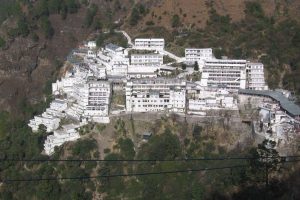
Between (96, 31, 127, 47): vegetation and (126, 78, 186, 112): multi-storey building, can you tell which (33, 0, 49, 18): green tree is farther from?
(126, 78, 186, 112): multi-storey building

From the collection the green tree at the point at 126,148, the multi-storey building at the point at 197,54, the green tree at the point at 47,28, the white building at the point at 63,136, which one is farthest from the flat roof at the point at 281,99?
the green tree at the point at 47,28

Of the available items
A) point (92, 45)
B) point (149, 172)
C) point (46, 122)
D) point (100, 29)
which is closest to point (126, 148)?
point (149, 172)

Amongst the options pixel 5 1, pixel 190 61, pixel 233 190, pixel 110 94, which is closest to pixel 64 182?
pixel 110 94

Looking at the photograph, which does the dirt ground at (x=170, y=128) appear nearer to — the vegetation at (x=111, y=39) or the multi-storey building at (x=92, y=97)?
the multi-storey building at (x=92, y=97)

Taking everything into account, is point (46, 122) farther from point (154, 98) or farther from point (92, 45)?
point (92, 45)

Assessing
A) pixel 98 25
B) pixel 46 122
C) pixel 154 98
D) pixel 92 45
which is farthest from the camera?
pixel 98 25

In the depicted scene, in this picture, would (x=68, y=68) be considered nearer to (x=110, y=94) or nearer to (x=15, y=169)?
(x=110, y=94)

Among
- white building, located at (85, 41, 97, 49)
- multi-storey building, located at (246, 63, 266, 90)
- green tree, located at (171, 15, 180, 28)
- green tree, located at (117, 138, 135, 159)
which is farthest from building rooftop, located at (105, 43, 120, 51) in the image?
multi-storey building, located at (246, 63, 266, 90)
